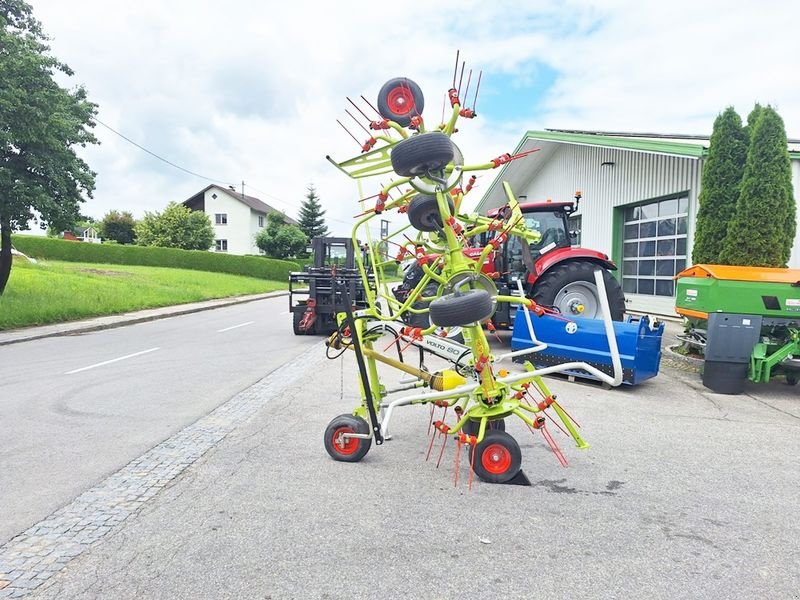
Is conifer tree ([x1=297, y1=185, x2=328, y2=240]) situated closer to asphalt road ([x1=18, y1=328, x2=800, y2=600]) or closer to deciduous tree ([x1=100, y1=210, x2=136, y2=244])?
deciduous tree ([x1=100, y1=210, x2=136, y2=244])

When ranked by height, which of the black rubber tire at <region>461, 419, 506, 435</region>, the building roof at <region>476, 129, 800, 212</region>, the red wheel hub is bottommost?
the black rubber tire at <region>461, 419, 506, 435</region>

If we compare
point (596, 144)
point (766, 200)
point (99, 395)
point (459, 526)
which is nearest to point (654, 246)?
point (596, 144)

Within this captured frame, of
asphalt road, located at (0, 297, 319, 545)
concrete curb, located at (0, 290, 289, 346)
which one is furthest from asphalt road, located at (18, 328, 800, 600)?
concrete curb, located at (0, 290, 289, 346)

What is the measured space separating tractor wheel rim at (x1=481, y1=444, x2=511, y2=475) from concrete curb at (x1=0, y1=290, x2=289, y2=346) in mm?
12143

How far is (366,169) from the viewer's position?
488 centimetres

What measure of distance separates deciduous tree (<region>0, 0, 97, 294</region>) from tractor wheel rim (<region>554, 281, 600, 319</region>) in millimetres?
12214

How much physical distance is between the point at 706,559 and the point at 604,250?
15.5m

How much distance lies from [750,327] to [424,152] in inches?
209

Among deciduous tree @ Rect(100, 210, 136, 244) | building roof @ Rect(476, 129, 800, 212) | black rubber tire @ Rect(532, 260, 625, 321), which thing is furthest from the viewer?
deciduous tree @ Rect(100, 210, 136, 244)

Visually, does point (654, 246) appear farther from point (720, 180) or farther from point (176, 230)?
point (176, 230)

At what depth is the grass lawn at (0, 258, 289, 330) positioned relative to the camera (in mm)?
15820

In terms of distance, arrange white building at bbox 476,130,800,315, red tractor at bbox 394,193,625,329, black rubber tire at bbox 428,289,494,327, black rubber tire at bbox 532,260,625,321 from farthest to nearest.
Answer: white building at bbox 476,130,800,315
red tractor at bbox 394,193,625,329
black rubber tire at bbox 532,260,625,321
black rubber tire at bbox 428,289,494,327

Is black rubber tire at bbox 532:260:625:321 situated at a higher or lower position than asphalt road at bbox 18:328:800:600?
higher

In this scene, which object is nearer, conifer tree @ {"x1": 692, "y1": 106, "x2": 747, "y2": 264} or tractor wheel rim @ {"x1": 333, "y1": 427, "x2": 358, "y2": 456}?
tractor wheel rim @ {"x1": 333, "y1": 427, "x2": 358, "y2": 456}
